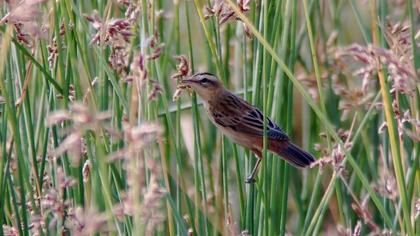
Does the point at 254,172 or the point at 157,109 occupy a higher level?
the point at 157,109

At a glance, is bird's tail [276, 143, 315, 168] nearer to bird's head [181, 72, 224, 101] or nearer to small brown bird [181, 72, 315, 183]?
small brown bird [181, 72, 315, 183]

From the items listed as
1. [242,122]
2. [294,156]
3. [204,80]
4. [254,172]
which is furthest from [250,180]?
[242,122]

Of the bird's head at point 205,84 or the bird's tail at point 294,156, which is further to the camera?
the bird's tail at point 294,156

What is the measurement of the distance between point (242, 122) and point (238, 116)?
0.07 metres

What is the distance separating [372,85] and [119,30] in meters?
→ 2.33

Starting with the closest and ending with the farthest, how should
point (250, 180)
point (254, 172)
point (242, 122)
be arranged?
point (250, 180) < point (254, 172) < point (242, 122)

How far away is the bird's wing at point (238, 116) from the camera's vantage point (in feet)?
13.7

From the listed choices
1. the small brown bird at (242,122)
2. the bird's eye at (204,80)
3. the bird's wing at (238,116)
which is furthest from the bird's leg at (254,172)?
the bird's eye at (204,80)

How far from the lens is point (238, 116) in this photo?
4.36 metres

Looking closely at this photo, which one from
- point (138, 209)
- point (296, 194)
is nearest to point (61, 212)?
point (138, 209)

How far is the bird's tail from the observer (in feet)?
12.7

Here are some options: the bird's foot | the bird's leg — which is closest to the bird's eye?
the bird's leg

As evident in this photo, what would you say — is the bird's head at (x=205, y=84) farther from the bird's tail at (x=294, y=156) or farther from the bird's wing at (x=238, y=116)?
the bird's tail at (x=294, y=156)

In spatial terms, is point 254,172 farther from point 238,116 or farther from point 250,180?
point 238,116
